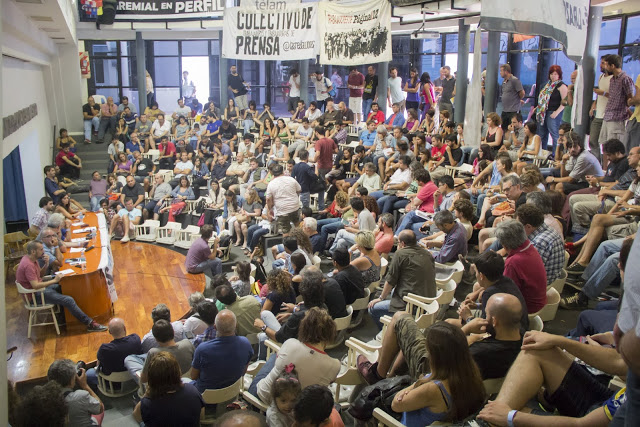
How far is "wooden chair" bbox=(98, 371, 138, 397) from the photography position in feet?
17.6

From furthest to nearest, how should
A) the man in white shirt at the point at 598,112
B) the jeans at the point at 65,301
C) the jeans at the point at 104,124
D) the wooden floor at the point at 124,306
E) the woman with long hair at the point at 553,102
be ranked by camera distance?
the jeans at the point at 104,124, the woman with long hair at the point at 553,102, the man in white shirt at the point at 598,112, the jeans at the point at 65,301, the wooden floor at the point at 124,306

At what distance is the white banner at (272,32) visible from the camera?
1120 cm

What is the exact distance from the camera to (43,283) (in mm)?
7023

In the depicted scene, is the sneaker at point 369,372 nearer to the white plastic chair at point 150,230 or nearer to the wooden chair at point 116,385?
the wooden chair at point 116,385

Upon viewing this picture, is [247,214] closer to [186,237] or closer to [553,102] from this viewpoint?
[186,237]

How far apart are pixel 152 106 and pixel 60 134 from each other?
10.6 ft

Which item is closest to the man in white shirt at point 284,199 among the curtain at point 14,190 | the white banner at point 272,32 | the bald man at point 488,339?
the white banner at point 272,32

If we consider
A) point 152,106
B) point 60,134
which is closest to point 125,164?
point 60,134

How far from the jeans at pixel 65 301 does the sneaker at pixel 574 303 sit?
18.0 feet

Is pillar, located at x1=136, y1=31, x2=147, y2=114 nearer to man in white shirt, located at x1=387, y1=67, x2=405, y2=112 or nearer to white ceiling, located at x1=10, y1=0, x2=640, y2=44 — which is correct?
white ceiling, located at x1=10, y1=0, x2=640, y2=44

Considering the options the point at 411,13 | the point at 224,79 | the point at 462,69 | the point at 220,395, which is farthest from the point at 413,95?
the point at 220,395

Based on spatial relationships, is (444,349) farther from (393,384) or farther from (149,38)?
(149,38)

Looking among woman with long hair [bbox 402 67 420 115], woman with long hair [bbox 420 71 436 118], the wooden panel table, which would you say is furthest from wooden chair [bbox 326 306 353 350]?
woman with long hair [bbox 402 67 420 115]

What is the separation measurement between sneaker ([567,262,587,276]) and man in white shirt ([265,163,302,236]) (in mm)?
4336
